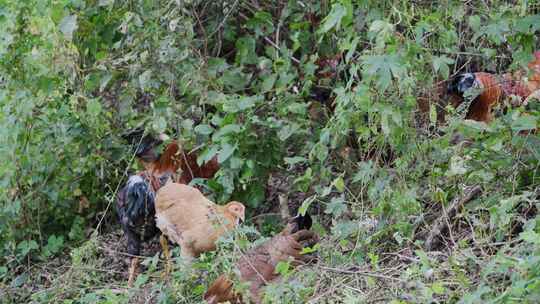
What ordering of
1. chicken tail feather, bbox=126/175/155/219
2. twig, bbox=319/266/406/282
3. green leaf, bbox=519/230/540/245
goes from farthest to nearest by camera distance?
chicken tail feather, bbox=126/175/155/219, twig, bbox=319/266/406/282, green leaf, bbox=519/230/540/245

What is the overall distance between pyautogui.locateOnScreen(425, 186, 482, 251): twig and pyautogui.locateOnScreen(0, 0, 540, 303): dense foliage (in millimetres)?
50

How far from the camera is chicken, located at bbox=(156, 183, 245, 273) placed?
234 inches

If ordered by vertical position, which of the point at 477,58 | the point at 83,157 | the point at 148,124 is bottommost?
the point at 83,157

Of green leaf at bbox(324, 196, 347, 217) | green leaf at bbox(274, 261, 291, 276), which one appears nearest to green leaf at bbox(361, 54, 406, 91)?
green leaf at bbox(324, 196, 347, 217)

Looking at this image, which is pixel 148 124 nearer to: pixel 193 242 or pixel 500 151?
pixel 193 242

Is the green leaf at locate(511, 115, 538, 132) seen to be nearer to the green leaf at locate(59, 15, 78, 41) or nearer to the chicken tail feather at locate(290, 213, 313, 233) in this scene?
the chicken tail feather at locate(290, 213, 313, 233)

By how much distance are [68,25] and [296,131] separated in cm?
158

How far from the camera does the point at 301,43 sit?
23.0 ft

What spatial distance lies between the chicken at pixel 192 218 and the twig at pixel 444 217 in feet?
3.65

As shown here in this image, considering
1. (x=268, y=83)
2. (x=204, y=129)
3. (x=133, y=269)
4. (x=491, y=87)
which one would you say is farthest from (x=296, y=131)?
(x=133, y=269)

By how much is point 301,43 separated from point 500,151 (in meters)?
1.98

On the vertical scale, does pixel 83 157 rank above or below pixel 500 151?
below

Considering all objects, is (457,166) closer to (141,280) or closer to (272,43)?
(141,280)

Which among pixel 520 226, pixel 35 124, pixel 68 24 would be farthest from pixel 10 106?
pixel 520 226
